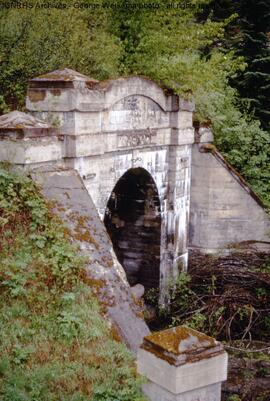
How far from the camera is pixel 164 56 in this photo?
13633mm

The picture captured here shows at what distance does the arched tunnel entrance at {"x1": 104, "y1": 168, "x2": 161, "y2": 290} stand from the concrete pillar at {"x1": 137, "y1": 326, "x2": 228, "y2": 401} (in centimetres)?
769

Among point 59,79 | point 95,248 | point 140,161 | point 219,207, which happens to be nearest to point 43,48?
point 59,79

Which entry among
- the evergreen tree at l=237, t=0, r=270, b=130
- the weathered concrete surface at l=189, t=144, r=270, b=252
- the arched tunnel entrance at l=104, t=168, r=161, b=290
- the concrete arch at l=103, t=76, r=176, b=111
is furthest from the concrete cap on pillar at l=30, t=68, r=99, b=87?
the evergreen tree at l=237, t=0, r=270, b=130

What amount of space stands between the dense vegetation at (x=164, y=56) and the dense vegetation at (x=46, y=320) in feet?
10.7

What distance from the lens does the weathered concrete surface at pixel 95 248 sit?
634cm

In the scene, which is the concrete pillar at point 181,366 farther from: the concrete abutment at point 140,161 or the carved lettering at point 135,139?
the carved lettering at point 135,139

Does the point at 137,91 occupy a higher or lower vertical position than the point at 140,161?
higher

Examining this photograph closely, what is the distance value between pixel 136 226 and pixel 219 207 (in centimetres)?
242

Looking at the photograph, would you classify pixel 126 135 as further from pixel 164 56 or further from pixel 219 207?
pixel 219 207

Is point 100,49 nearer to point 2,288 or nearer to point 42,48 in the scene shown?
point 42,48

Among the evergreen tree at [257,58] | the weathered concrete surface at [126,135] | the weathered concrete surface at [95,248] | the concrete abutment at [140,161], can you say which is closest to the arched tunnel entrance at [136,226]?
the concrete abutment at [140,161]

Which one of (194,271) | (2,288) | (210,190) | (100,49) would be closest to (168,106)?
(100,49)

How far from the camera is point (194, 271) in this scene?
1409 cm

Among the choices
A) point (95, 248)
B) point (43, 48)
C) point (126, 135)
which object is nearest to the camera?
point (95, 248)
